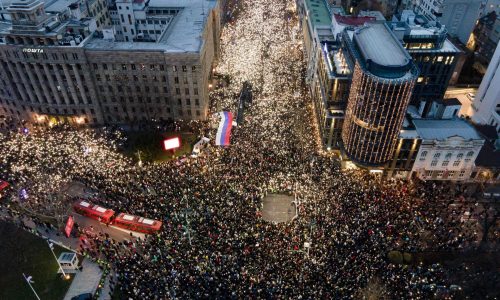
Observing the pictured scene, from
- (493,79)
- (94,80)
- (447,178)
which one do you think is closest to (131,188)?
(94,80)

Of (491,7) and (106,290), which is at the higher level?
(491,7)

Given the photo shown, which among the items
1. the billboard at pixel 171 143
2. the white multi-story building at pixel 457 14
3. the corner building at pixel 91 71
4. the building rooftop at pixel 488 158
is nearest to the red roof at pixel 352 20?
the corner building at pixel 91 71

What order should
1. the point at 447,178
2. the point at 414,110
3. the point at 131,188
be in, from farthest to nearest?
1. the point at 414,110
2. the point at 447,178
3. the point at 131,188

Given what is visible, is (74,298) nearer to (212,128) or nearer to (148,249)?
(148,249)

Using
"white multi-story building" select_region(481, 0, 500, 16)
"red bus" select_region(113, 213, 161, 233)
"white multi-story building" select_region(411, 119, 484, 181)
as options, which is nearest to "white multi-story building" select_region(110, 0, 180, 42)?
"red bus" select_region(113, 213, 161, 233)

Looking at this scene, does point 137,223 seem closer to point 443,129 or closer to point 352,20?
point 443,129

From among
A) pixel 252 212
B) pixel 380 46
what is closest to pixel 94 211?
pixel 252 212
